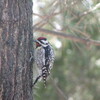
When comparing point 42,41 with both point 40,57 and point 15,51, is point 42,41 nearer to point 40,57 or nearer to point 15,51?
point 40,57

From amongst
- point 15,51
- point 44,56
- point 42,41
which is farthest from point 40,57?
point 15,51

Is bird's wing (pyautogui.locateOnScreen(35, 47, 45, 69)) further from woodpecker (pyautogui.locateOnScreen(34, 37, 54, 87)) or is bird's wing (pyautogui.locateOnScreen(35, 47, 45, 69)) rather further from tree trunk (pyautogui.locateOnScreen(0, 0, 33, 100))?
tree trunk (pyautogui.locateOnScreen(0, 0, 33, 100))

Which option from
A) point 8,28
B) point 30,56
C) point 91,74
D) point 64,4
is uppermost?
point 64,4

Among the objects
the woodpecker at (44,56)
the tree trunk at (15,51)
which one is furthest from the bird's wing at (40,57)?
the tree trunk at (15,51)

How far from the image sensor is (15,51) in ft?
13.5

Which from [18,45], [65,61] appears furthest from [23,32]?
[65,61]

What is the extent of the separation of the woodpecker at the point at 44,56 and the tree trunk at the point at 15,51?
80cm

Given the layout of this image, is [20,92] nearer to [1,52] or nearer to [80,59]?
[1,52]

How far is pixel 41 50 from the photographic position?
531cm

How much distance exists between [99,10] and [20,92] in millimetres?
2616

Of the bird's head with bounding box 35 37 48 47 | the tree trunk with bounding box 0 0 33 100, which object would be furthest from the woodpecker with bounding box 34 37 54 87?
the tree trunk with bounding box 0 0 33 100

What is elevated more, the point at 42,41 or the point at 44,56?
the point at 42,41

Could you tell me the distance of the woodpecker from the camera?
16.8 ft

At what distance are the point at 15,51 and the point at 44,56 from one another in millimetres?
1224
